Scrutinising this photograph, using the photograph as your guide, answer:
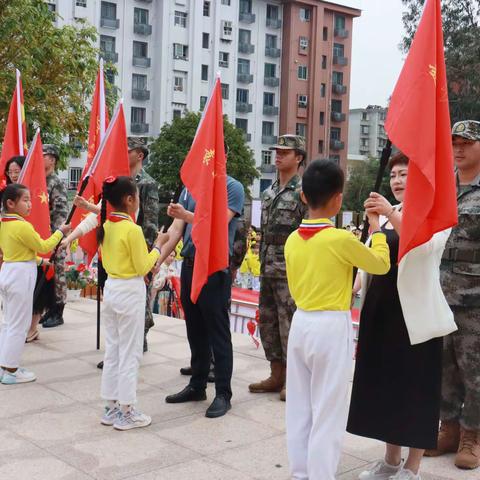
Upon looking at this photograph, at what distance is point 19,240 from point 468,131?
3.52 meters

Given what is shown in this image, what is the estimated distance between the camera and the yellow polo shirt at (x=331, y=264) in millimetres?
3189

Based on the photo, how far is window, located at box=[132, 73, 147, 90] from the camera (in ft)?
158

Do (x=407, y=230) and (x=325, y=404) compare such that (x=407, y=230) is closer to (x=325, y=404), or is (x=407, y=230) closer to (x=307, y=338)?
(x=307, y=338)

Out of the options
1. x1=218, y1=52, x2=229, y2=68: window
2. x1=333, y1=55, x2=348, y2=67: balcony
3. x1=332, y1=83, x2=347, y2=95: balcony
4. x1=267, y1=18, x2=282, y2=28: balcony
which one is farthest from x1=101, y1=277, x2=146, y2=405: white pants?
x1=333, y1=55, x2=348, y2=67: balcony

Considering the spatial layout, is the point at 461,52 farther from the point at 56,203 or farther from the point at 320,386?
the point at 320,386

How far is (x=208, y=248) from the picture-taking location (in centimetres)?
462

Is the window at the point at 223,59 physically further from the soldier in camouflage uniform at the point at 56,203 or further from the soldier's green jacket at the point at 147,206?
the soldier's green jacket at the point at 147,206

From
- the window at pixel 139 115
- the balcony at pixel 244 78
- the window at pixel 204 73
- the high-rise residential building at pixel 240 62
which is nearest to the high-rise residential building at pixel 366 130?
the high-rise residential building at pixel 240 62

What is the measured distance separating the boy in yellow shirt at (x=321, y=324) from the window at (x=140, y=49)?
4775 cm

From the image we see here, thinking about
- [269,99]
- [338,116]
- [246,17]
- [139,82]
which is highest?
[246,17]

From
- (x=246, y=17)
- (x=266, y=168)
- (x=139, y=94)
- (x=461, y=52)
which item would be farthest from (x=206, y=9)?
(x=461, y=52)

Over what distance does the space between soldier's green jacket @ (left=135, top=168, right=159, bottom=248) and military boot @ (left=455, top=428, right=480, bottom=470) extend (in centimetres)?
335

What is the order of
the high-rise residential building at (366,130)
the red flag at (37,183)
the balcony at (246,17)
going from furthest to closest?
the high-rise residential building at (366,130)
the balcony at (246,17)
the red flag at (37,183)

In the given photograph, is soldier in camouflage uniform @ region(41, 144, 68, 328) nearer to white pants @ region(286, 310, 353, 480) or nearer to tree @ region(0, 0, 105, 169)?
white pants @ region(286, 310, 353, 480)
